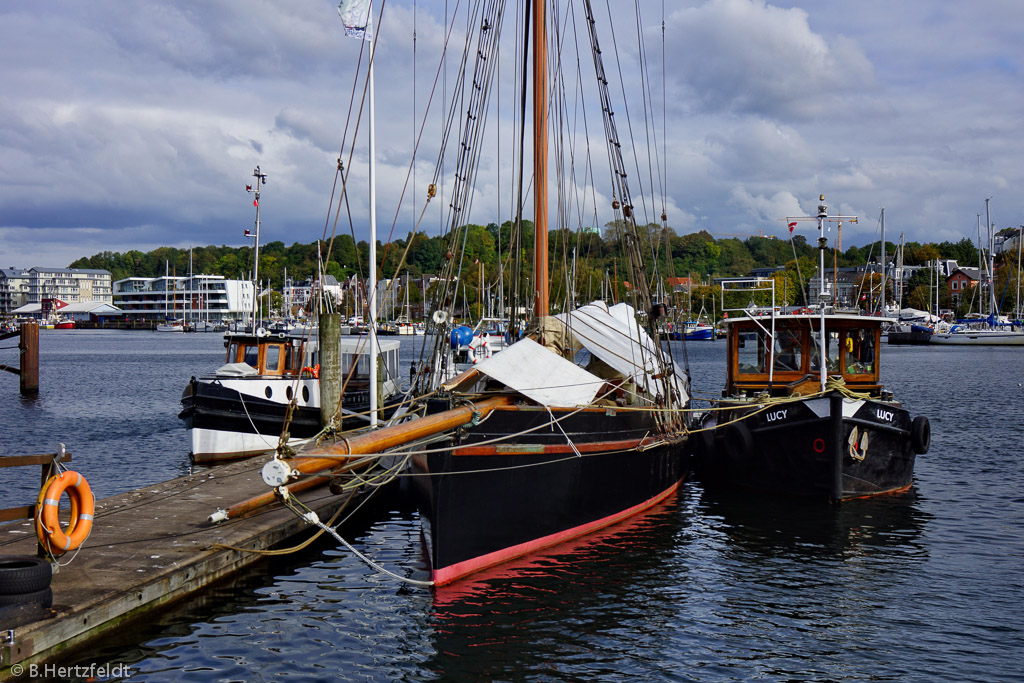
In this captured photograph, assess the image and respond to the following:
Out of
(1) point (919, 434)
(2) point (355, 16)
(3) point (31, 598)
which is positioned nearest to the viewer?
(3) point (31, 598)

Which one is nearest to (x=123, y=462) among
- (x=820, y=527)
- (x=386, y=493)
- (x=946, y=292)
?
(x=386, y=493)

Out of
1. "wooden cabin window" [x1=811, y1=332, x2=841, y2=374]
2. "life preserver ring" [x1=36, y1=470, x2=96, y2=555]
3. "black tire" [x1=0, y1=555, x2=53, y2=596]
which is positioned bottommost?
"black tire" [x1=0, y1=555, x2=53, y2=596]

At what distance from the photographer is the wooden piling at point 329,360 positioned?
68.4 ft

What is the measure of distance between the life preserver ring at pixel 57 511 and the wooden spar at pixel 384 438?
2.78 meters

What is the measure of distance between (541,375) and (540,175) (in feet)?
14.6

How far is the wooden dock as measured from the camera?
948 cm

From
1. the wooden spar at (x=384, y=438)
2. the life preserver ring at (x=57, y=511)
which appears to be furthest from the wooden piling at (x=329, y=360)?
the life preserver ring at (x=57, y=511)

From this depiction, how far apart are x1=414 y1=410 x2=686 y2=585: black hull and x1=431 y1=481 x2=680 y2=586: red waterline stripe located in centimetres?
2

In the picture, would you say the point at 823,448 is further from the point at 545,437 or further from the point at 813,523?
the point at 545,437

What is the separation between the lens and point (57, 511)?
34.2 feet

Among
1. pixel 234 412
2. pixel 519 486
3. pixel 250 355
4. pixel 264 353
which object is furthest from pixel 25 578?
pixel 250 355

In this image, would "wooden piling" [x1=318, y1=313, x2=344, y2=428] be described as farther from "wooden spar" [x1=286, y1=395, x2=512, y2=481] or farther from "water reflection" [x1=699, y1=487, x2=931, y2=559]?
"water reflection" [x1=699, y1=487, x2=931, y2=559]

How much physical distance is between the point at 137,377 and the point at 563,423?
56.5 m

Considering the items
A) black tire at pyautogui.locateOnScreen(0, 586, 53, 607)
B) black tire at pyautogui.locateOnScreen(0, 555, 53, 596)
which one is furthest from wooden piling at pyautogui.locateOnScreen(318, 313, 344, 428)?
black tire at pyautogui.locateOnScreen(0, 555, 53, 596)
